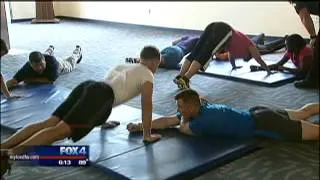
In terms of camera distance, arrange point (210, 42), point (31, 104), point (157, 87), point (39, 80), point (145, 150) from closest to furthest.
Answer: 1. point (145, 150)
2. point (31, 104)
3. point (39, 80)
4. point (210, 42)
5. point (157, 87)

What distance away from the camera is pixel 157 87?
3955mm

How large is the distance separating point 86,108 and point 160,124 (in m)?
0.61

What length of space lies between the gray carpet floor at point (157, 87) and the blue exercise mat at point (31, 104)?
0.14m

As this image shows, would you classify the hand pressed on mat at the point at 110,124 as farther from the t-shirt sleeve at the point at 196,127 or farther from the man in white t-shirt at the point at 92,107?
the t-shirt sleeve at the point at 196,127

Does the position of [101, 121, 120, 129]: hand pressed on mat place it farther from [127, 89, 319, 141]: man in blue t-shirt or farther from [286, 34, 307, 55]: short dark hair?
[286, 34, 307, 55]: short dark hair

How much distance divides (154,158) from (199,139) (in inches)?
14.5

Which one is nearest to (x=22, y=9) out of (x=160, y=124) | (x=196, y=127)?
(x=160, y=124)

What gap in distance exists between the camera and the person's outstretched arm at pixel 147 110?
2586 mm

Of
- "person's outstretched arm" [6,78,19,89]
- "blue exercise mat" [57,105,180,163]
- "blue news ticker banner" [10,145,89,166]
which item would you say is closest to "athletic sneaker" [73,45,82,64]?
"person's outstretched arm" [6,78,19,89]

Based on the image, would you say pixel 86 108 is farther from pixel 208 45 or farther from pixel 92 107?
pixel 208 45

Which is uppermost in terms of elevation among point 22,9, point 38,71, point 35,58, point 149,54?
point 22,9

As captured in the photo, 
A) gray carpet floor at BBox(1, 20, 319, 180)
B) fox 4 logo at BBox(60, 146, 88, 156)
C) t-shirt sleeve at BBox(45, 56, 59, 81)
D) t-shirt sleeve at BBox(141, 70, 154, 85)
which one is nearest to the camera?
fox 4 logo at BBox(60, 146, 88, 156)

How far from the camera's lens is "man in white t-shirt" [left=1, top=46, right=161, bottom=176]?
2307 millimetres

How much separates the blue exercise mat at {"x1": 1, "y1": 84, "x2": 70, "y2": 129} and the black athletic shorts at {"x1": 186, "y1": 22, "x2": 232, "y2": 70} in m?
1.12
